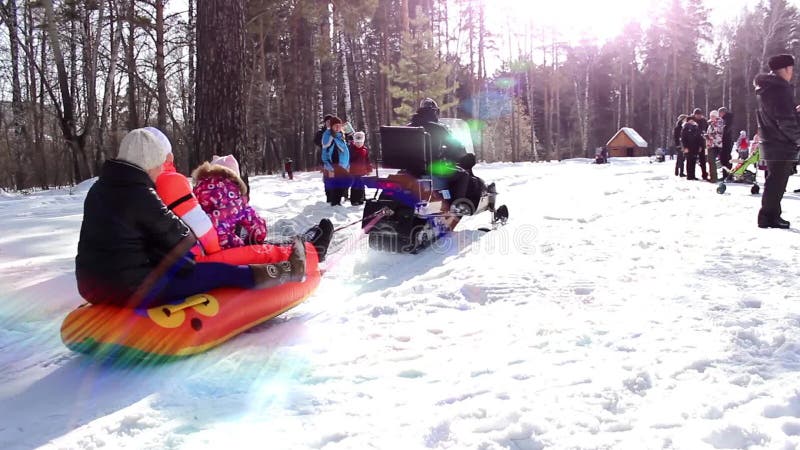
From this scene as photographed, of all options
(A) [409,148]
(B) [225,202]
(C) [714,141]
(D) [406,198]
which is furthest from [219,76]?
(C) [714,141]

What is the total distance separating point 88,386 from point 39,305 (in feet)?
6.15

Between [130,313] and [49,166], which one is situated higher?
[49,166]

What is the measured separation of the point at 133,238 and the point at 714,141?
41.5 feet

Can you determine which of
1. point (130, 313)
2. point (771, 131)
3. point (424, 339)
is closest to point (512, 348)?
point (424, 339)

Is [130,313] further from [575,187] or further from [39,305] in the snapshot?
[575,187]

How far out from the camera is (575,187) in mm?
12859

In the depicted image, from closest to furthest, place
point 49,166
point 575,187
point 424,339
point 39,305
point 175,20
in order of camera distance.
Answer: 1. point 424,339
2. point 39,305
3. point 575,187
4. point 175,20
5. point 49,166

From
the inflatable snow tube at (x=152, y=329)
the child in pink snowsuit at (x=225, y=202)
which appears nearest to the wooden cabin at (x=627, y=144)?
the child in pink snowsuit at (x=225, y=202)

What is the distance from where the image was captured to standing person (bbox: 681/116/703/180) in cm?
1291

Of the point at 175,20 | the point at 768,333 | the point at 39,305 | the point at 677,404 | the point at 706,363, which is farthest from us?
the point at 175,20

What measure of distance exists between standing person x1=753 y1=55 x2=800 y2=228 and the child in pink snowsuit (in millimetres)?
5721

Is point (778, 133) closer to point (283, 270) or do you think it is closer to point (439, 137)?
point (439, 137)

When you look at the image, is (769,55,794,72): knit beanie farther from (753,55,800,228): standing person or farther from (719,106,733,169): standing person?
(719,106,733,169): standing person

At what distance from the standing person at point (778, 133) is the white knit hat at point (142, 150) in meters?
6.36
